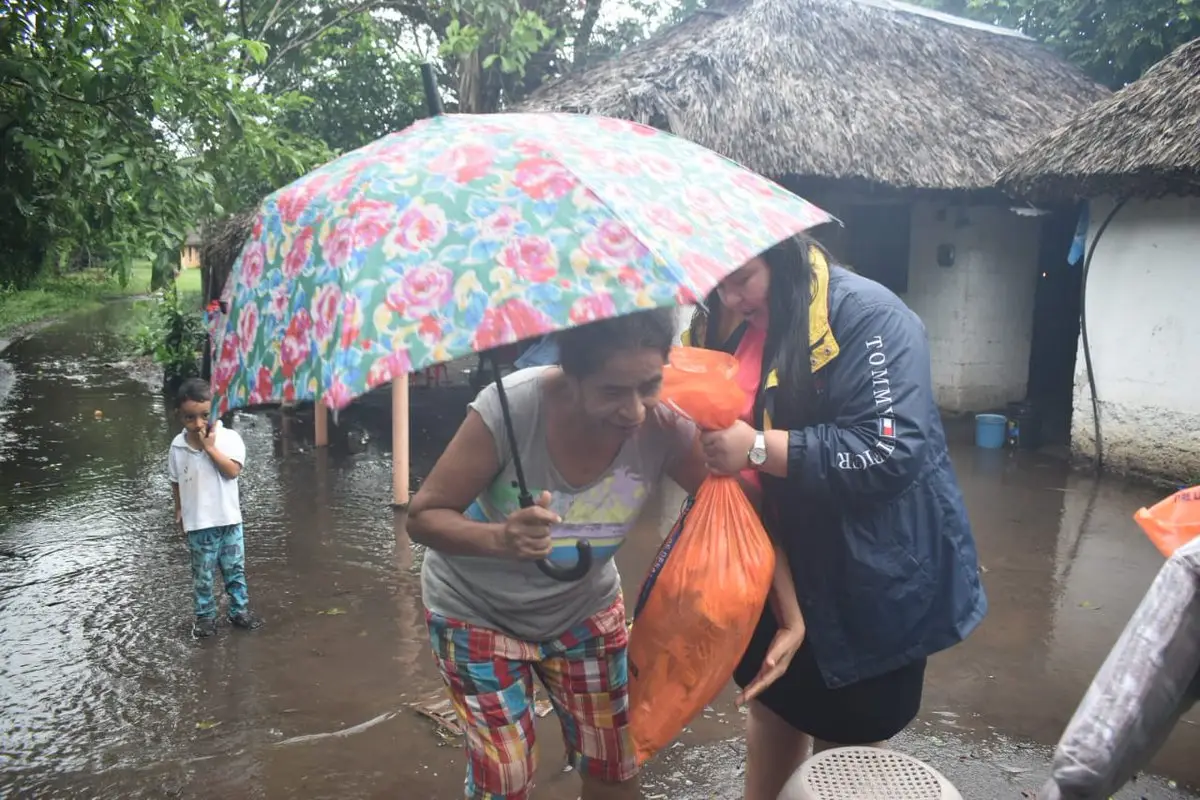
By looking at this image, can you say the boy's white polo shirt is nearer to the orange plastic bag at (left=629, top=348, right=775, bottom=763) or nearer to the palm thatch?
the orange plastic bag at (left=629, top=348, right=775, bottom=763)

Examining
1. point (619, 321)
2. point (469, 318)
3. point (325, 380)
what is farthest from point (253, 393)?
point (619, 321)

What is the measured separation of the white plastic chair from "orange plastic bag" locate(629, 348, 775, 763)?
0.27 m

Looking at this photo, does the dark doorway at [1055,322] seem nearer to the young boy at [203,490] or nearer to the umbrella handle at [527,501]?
the young boy at [203,490]

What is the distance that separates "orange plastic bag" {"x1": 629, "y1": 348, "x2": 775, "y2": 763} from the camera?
1.99m

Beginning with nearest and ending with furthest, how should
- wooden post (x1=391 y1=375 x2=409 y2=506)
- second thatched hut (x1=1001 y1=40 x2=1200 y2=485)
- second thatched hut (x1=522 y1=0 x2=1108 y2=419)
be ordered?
1. wooden post (x1=391 y1=375 x2=409 y2=506)
2. second thatched hut (x1=1001 y1=40 x2=1200 y2=485)
3. second thatched hut (x1=522 y1=0 x2=1108 y2=419)

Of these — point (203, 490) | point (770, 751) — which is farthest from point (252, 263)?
point (203, 490)

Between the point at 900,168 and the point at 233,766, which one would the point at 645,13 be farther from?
the point at 233,766

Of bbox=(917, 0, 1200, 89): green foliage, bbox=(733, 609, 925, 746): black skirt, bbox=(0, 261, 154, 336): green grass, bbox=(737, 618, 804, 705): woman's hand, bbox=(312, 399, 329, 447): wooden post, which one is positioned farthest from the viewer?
bbox=(0, 261, 154, 336): green grass

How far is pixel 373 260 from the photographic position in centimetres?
167

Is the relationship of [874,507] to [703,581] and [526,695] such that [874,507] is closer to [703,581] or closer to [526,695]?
[703,581]

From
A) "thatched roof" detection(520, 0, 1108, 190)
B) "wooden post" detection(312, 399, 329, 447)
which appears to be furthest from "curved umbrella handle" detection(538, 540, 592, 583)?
"wooden post" detection(312, 399, 329, 447)

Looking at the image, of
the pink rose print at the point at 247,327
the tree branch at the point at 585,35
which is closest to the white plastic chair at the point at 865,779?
the pink rose print at the point at 247,327

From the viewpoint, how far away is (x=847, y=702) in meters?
2.18

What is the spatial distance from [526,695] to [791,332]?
108 centimetres
